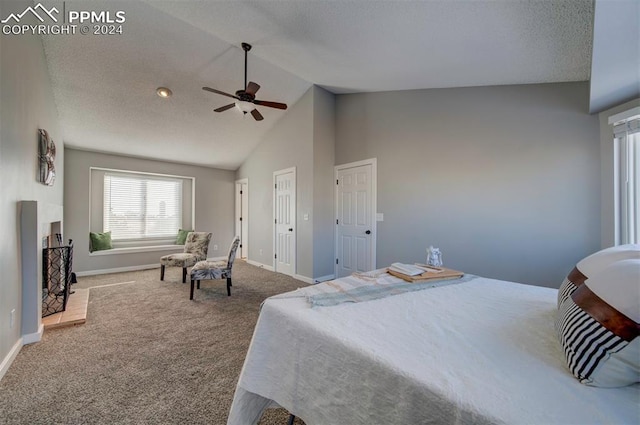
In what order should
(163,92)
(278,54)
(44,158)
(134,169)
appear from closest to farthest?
(44,158), (278,54), (163,92), (134,169)

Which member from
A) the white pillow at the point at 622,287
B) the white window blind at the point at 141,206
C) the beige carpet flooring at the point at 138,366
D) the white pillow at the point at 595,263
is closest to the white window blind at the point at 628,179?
the white pillow at the point at 595,263

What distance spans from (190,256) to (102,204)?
258 cm

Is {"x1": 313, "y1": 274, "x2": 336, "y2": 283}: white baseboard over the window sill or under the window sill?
under

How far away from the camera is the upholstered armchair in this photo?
4242 millimetres

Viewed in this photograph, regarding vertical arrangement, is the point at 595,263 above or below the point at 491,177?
below

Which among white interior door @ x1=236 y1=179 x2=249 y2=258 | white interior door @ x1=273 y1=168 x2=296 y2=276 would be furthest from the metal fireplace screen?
white interior door @ x1=236 y1=179 x2=249 y2=258

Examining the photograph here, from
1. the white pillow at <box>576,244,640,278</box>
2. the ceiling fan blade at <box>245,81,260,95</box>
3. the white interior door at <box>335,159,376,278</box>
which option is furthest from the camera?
the white interior door at <box>335,159,376,278</box>

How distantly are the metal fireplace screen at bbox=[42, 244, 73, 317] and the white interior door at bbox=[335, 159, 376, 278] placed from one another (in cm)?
362

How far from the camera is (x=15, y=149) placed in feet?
6.94

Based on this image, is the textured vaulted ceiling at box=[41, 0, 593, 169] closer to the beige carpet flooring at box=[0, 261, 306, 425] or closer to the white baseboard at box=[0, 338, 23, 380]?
the beige carpet flooring at box=[0, 261, 306, 425]

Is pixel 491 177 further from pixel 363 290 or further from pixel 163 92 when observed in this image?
pixel 163 92

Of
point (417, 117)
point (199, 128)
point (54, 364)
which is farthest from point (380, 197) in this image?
point (54, 364)

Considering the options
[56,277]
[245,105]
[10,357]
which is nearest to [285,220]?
[245,105]

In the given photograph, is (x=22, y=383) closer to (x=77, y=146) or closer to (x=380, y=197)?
(x=380, y=197)
